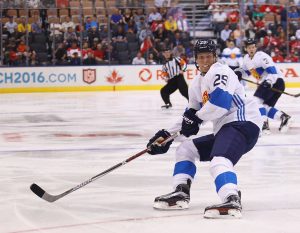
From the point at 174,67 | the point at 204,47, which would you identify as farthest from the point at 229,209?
the point at 174,67

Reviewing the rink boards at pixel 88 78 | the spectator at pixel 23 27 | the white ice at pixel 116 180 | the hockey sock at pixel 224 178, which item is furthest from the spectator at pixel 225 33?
the hockey sock at pixel 224 178

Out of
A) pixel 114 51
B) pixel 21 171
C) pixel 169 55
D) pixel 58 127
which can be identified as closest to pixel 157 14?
pixel 114 51

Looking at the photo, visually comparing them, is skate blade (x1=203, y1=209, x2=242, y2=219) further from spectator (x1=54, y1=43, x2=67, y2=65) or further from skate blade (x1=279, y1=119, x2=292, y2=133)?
spectator (x1=54, y1=43, x2=67, y2=65)

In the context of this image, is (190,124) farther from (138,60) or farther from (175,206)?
(138,60)

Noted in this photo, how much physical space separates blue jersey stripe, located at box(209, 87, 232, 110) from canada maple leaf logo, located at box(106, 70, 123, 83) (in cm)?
1392

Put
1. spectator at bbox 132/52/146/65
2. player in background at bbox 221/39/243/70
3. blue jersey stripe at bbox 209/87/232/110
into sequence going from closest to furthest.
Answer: blue jersey stripe at bbox 209/87/232/110 < spectator at bbox 132/52/146/65 < player in background at bbox 221/39/243/70

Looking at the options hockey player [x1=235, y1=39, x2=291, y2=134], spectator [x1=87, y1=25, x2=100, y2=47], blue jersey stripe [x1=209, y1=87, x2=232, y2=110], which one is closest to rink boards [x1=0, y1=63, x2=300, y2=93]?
spectator [x1=87, y1=25, x2=100, y2=47]

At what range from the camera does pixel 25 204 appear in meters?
4.88

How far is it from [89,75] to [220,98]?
13886mm

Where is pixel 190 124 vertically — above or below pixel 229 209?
above

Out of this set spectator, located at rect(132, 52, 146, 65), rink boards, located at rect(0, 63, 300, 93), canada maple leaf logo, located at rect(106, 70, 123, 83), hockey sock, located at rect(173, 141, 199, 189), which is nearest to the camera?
hockey sock, located at rect(173, 141, 199, 189)

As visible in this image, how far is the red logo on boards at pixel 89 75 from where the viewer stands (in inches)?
712

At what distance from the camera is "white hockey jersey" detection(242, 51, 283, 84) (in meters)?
9.48

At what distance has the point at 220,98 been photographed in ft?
14.3
